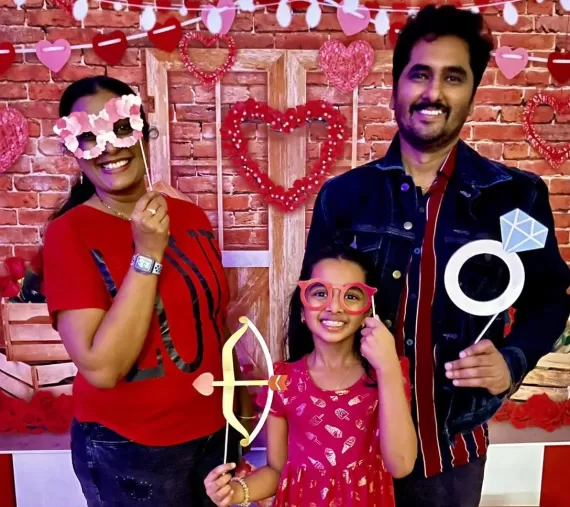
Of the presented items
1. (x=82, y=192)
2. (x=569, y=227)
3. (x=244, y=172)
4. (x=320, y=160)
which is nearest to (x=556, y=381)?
(x=569, y=227)

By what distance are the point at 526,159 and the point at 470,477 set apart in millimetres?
1550

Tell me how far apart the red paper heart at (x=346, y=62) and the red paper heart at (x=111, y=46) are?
2.52 ft

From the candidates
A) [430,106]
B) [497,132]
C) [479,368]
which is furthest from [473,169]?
[497,132]

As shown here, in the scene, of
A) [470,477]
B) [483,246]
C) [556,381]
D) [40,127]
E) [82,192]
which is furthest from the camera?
[556,381]

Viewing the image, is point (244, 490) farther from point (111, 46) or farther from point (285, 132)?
point (111, 46)

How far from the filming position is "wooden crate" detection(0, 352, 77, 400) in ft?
7.50

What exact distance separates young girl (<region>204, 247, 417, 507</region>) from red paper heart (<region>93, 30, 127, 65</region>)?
4.75ft

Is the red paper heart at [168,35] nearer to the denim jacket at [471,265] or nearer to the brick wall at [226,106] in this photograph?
the brick wall at [226,106]

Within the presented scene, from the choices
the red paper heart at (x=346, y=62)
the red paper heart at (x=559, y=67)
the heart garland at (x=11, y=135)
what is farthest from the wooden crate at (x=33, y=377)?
the red paper heart at (x=559, y=67)

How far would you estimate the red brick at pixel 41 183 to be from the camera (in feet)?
7.24

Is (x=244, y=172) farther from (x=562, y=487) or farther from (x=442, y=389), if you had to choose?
(x=562, y=487)

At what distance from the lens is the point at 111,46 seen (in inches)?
82.6

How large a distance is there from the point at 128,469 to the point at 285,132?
145 centimetres

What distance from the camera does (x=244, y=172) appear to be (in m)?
2.21
